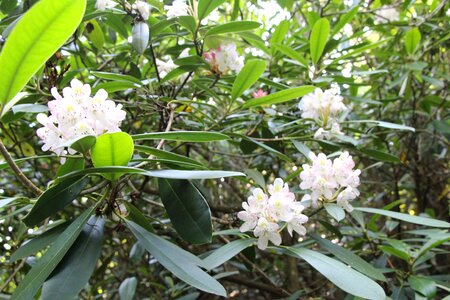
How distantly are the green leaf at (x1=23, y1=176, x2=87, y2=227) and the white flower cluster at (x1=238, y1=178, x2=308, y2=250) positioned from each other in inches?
15.5

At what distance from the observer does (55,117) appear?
0.81 meters

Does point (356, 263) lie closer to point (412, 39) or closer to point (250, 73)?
point (250, 73)

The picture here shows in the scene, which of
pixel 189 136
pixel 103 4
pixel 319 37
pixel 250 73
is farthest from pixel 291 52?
pixel 189 136

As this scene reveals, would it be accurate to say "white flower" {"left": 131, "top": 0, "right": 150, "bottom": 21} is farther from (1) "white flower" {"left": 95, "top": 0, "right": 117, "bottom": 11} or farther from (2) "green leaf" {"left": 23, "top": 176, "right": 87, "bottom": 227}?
(2) "green leaf" {"left": 23, "top": 176, "right": 87, "bottom": 227}

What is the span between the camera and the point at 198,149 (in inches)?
77.2

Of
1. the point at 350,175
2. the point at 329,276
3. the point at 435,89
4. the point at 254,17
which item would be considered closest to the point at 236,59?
the point at 350,175

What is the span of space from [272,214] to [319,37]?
71 centimetres

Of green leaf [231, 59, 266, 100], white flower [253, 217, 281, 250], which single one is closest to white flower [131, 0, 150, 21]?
green leaf [231, 59, 266, 100]

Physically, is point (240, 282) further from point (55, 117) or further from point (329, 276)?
point (55, 117)

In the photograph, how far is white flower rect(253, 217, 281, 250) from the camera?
0.95 meters

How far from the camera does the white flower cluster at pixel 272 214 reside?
955mm

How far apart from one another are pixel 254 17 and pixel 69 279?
2.10 m

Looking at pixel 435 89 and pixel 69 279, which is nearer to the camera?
pixel 69 279

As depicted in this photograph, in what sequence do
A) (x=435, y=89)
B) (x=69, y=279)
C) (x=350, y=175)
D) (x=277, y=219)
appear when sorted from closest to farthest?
(x=69, y=279), (x=277, y=219), (x=350, y=175), (x=435, y=89)
